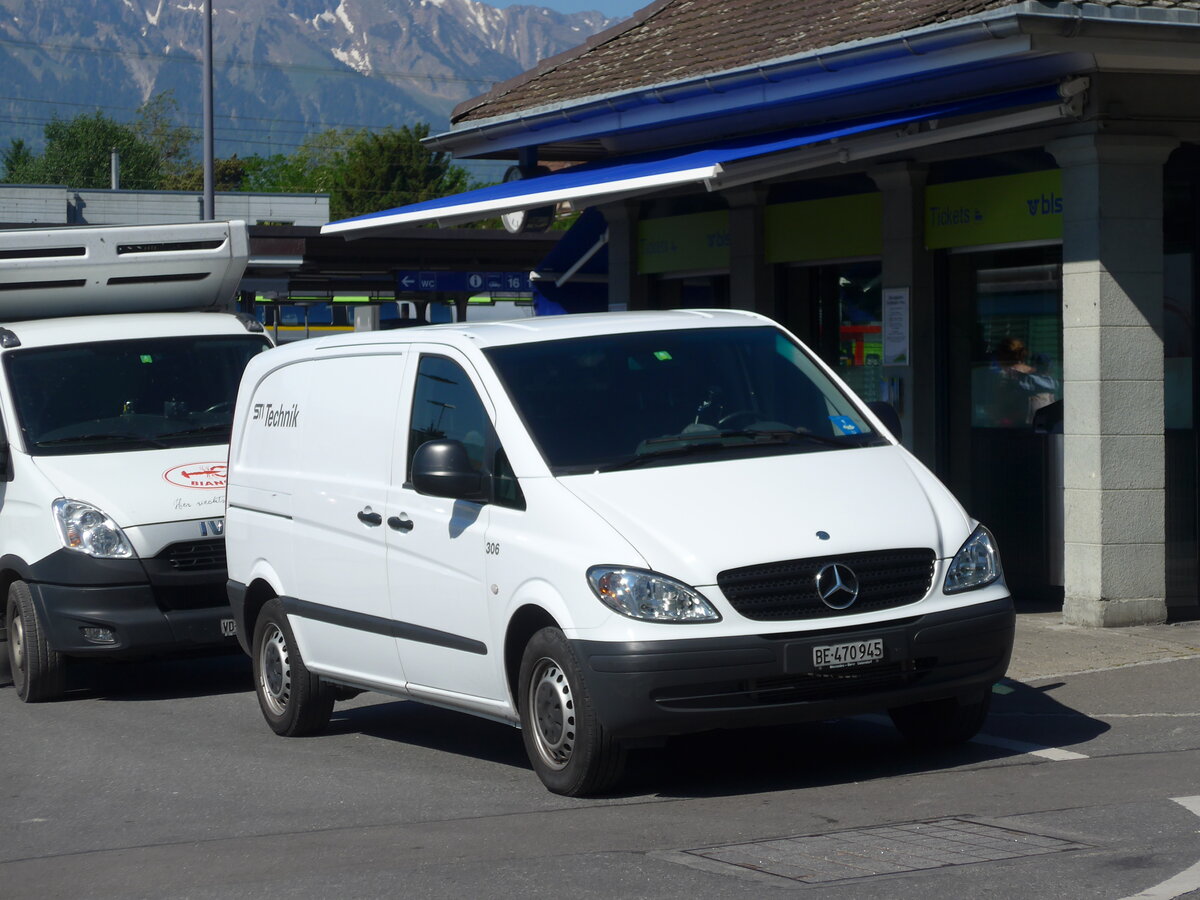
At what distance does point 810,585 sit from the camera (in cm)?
685

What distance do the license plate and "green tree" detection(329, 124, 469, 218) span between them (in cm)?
9124

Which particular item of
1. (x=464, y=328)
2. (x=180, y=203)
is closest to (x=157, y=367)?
(x=464, y=328)

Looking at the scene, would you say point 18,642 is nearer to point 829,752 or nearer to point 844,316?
point 829,752

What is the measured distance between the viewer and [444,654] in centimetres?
773

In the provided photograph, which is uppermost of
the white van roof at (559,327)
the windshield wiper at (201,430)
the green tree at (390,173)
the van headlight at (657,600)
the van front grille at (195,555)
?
the green tree at (390,173)

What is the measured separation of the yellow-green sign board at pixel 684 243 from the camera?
15.5 meters

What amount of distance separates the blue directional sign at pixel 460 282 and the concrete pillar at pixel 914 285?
15.1 meters

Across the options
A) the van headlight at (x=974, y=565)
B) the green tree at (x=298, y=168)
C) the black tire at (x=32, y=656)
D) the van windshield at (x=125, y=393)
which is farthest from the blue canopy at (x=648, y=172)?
the green tree at (x=298, y=168)

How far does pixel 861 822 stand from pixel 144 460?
5616 millimetres

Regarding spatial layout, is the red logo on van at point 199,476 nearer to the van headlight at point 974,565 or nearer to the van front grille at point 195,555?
the van front grille at point 195,555

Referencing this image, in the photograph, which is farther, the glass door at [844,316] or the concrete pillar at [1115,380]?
the glass door at [844,316]

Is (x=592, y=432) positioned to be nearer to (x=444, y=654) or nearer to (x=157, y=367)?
(x=444, y=654)

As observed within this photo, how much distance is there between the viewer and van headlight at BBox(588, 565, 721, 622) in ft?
22.1

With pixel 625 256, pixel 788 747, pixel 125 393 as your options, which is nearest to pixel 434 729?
pixel 788 747
